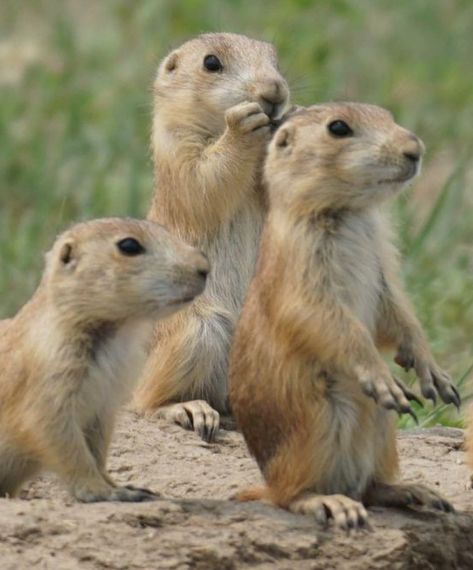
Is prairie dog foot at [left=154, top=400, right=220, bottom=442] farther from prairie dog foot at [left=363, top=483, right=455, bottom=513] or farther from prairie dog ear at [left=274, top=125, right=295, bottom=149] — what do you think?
prairie dog ear at [left=274, top=125, right=295, bottom=149]

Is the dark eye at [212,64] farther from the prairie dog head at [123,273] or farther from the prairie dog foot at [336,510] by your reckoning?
the prairie dog foot at [336,510]

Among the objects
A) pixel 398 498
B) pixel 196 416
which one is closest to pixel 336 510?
pixel 398 498

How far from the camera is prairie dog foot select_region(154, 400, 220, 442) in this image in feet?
30.1

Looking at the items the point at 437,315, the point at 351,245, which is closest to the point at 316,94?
the point at 437,315

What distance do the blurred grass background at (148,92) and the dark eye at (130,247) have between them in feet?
13.8

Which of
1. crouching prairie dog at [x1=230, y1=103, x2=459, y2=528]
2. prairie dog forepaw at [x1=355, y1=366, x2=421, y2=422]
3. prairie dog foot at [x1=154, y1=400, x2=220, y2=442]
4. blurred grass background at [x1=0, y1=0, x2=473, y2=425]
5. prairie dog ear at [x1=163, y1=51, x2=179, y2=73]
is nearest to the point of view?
prairie dog forepaw at [x1=355, y1=366, x2=421, y2=422]

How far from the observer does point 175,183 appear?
32.2 ft

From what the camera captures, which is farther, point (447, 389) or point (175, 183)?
point (175, 183)

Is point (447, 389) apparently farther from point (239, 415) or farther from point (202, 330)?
point (202, 330)

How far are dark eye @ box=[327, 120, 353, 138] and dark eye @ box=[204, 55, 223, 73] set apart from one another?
2484mm

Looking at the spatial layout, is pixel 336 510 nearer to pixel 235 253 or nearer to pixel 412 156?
pixel 412 156

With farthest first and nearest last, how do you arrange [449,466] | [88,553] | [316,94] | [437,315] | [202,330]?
[316,94] → [437,315] → [202,330] → [449,466] → [88,553]

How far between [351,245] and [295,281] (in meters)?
0.26

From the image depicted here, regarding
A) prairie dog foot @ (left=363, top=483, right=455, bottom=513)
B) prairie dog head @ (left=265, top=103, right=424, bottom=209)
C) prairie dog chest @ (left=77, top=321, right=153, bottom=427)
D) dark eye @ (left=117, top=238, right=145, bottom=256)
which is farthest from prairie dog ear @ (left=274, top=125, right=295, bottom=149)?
prairie dog foot @ (left=363, top=483, right=455, bottom=513)
